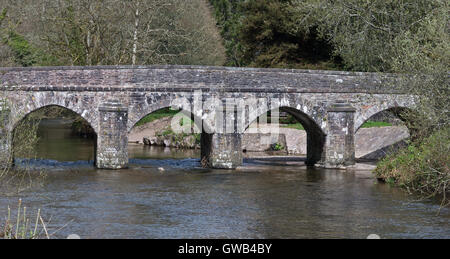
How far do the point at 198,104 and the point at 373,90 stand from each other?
25.0 ft

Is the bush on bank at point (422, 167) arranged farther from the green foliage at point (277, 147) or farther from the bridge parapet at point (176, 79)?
the green foliage at point (277, 147)

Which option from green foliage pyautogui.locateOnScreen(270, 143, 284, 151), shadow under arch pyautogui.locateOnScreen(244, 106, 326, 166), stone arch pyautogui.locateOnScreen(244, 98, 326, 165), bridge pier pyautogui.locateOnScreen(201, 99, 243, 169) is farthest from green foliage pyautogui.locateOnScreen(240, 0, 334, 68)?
bridge pier pyautogui.locateOnScreen(201, 99, 243, 169)

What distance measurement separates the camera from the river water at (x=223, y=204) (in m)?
19.6

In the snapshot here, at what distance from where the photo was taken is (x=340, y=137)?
33.0 metres

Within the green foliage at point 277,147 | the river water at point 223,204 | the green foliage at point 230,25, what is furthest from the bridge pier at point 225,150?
the green foliage at point 230,25

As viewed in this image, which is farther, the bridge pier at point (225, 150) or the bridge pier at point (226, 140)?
the bridge pier at point (225, 150)

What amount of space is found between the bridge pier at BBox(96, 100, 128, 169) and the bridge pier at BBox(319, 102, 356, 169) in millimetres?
8714

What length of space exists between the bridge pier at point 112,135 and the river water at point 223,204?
69 centimetres

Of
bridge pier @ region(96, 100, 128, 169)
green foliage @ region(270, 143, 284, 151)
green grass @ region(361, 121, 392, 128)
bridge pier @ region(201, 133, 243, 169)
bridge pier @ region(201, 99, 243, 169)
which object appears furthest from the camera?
green foliage @ region(270, 143, 284, 151)

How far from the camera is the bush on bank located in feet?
66.4

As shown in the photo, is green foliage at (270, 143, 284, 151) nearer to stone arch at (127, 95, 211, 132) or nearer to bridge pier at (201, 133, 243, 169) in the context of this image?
bridge pier at (201, 133, 243, 169)

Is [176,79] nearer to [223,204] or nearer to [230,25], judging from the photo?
[223,204]

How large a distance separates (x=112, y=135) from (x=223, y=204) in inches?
358

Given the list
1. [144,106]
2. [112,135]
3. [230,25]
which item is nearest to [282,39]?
[144,106]
